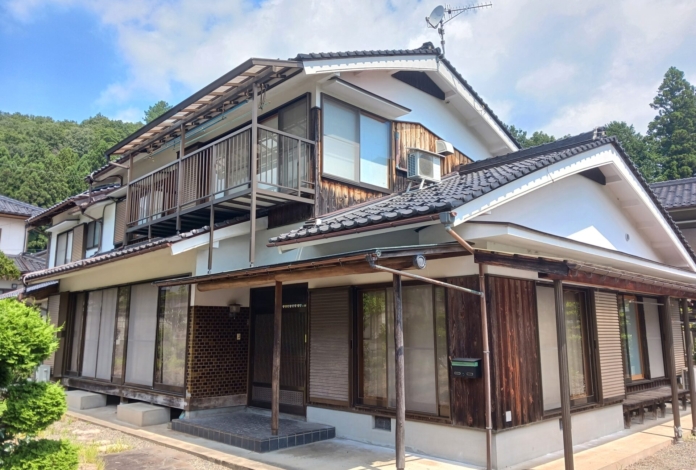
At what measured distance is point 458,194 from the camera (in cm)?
625

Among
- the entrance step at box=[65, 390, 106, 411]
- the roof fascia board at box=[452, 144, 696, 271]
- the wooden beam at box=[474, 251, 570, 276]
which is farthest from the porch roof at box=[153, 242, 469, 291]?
the entrance step at box=[65, 390, 106, 411]

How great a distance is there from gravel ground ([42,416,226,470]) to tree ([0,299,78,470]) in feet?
5.44

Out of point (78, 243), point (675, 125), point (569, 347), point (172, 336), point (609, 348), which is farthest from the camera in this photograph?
point (675, 125)

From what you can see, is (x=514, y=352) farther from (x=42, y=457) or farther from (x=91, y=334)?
(x=91, y=334)

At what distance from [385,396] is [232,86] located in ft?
19.5

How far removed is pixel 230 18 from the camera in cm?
1052

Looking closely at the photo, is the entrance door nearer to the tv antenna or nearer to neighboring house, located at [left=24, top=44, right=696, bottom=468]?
neighboring house, located at [left=24, top=44, right=696, bottom=468]

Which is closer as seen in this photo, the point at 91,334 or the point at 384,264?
the point at 384,264

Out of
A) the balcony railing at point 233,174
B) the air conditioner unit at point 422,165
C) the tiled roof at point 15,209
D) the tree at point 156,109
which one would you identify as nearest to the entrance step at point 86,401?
the balcony railing at point 233,174

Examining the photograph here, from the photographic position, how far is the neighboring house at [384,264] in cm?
657

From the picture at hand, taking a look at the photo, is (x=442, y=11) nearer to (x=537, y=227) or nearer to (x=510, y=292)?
(x=537, y=227)

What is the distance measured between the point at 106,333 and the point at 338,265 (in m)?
9.22

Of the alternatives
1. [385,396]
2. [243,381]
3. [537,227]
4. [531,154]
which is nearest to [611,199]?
[531,154]

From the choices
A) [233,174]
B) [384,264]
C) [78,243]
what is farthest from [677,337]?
[78,243]
